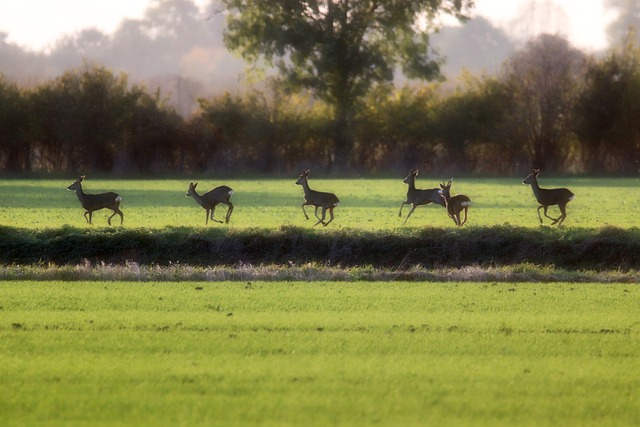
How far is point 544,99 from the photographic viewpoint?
6419cm

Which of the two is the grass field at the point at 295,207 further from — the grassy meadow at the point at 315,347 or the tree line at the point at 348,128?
the tree line at the point at 348,128

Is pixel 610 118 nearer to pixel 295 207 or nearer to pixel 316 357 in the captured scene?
pixel 295 207

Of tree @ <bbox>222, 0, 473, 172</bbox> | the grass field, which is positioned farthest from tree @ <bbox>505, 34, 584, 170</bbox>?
the grass field

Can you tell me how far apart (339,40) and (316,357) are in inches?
2040

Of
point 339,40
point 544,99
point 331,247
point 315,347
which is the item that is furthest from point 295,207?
point 544,99

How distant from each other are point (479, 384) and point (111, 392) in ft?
9.61

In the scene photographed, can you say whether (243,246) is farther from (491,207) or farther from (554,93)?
(554,93)

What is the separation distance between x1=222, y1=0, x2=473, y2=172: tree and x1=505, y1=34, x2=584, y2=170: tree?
6.52m

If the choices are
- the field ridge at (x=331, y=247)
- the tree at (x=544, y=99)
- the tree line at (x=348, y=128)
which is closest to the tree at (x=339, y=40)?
the tree line at (x=348, y=128)

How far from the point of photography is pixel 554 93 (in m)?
64.1

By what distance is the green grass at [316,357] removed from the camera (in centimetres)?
788

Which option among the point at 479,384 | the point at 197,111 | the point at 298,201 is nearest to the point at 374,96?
the point at 197,111

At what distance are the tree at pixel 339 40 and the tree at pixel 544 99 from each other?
257 inches

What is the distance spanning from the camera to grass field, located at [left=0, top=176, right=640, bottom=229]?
991 inches
